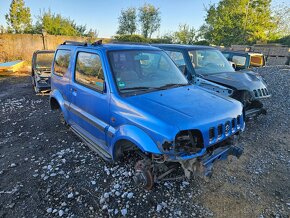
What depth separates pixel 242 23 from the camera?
93.7 feet

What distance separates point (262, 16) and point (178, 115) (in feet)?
108

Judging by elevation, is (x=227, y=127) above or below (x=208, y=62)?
below

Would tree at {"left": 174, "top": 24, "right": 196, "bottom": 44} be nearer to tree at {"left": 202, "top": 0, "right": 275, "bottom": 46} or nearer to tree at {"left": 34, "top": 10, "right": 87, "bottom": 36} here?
tree at {"left": 202, "top": 0, "right": 275, "bottom": 46}

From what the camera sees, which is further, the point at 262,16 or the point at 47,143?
the point at 262,16

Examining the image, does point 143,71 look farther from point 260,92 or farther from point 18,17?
point 18,17

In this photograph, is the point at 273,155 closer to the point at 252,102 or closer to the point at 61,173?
the point at 252,102

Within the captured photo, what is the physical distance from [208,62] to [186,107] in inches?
150

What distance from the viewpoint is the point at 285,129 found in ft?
17.6

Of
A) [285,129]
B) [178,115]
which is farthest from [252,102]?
[178,115]

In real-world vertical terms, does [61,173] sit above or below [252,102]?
below

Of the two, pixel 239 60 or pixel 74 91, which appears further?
pixel 239 60

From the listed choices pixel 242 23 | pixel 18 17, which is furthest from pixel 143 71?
pixel 242 23

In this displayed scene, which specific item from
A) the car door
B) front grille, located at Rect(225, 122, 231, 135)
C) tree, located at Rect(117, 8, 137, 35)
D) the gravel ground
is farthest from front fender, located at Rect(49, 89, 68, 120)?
tree, located at Rect(117, 8, 137, 35)

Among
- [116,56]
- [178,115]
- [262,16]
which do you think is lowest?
[178,115]
